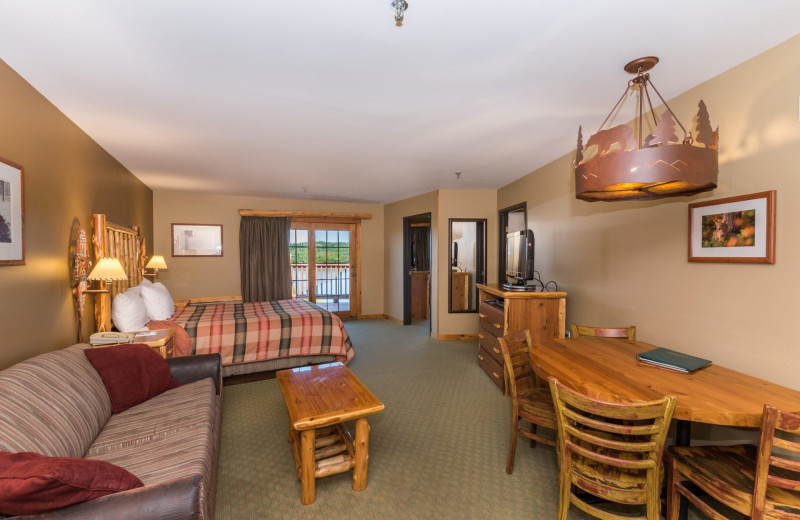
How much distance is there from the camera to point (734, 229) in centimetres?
202

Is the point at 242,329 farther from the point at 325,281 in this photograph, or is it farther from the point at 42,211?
the point at 325,281

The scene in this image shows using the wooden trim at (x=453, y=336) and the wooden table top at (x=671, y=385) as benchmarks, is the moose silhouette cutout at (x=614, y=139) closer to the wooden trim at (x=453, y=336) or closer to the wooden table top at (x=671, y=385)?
the wooden table top at (x=671, y=385)

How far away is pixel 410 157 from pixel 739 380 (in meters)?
3.00

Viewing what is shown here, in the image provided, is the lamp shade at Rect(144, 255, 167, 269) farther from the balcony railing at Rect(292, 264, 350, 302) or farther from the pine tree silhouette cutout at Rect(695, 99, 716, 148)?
the pine tree silhouette cutout at Rect(695, 99, 716, 148)

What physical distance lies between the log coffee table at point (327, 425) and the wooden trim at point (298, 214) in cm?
430

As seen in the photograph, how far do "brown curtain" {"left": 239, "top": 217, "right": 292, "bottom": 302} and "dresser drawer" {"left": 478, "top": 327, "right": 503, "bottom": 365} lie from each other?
3.73m

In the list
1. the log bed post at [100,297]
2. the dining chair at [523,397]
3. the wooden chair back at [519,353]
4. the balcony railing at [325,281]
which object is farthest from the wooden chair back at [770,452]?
the balcony railing at [325,281]

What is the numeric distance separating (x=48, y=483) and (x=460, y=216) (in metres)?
5.03

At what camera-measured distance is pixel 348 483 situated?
7.12 feet

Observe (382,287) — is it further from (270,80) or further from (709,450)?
(709,450)

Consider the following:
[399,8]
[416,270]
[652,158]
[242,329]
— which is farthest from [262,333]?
[416,270]

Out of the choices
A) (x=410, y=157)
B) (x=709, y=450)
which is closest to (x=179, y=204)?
(x=410, y=157)

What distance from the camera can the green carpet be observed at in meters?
1.95

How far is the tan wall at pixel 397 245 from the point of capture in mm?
5711
